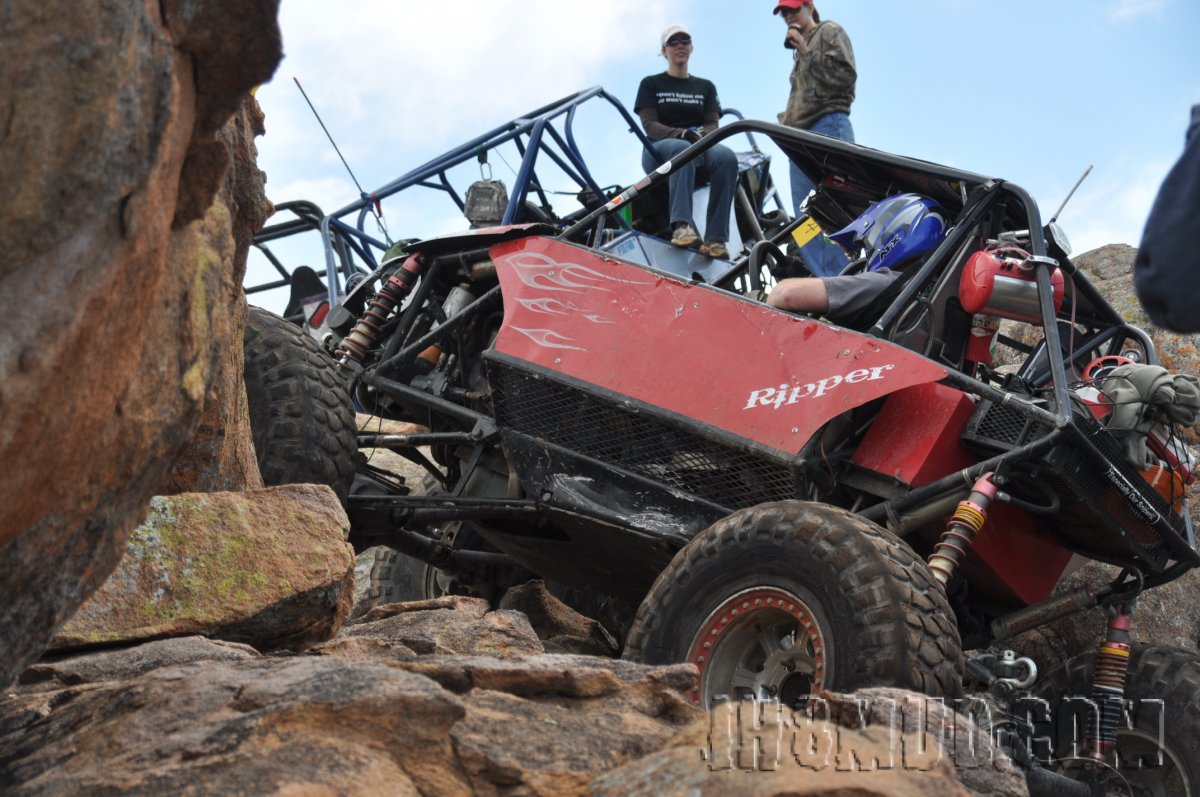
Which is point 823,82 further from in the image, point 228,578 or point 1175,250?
point 1175,250

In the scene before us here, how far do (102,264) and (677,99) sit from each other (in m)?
6.25

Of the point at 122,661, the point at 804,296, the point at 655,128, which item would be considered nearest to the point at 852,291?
the point at 804,296

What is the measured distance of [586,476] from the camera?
5.38m

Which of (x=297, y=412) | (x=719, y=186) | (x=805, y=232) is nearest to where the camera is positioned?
Answer: (x=297, y=412)

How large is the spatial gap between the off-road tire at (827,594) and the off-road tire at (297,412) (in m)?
→ 1.80

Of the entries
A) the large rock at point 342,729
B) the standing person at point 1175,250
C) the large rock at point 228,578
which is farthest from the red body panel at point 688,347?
the standing person at point 1175,250

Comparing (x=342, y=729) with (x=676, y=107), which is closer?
(x=342, y=729)

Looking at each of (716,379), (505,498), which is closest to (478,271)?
(505,498)

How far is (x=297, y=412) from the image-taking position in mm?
5602

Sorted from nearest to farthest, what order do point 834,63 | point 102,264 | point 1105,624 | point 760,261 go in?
1. point 102,264
2. point 760,261
3. point 1105,624
4. point 834,63

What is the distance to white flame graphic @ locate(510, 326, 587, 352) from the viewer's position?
5418mm

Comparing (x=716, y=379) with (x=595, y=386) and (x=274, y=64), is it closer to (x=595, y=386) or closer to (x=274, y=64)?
(x=595, y=386)

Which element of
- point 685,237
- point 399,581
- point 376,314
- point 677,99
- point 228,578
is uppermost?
point 677,99

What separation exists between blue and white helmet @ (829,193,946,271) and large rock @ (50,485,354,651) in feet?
7.62
